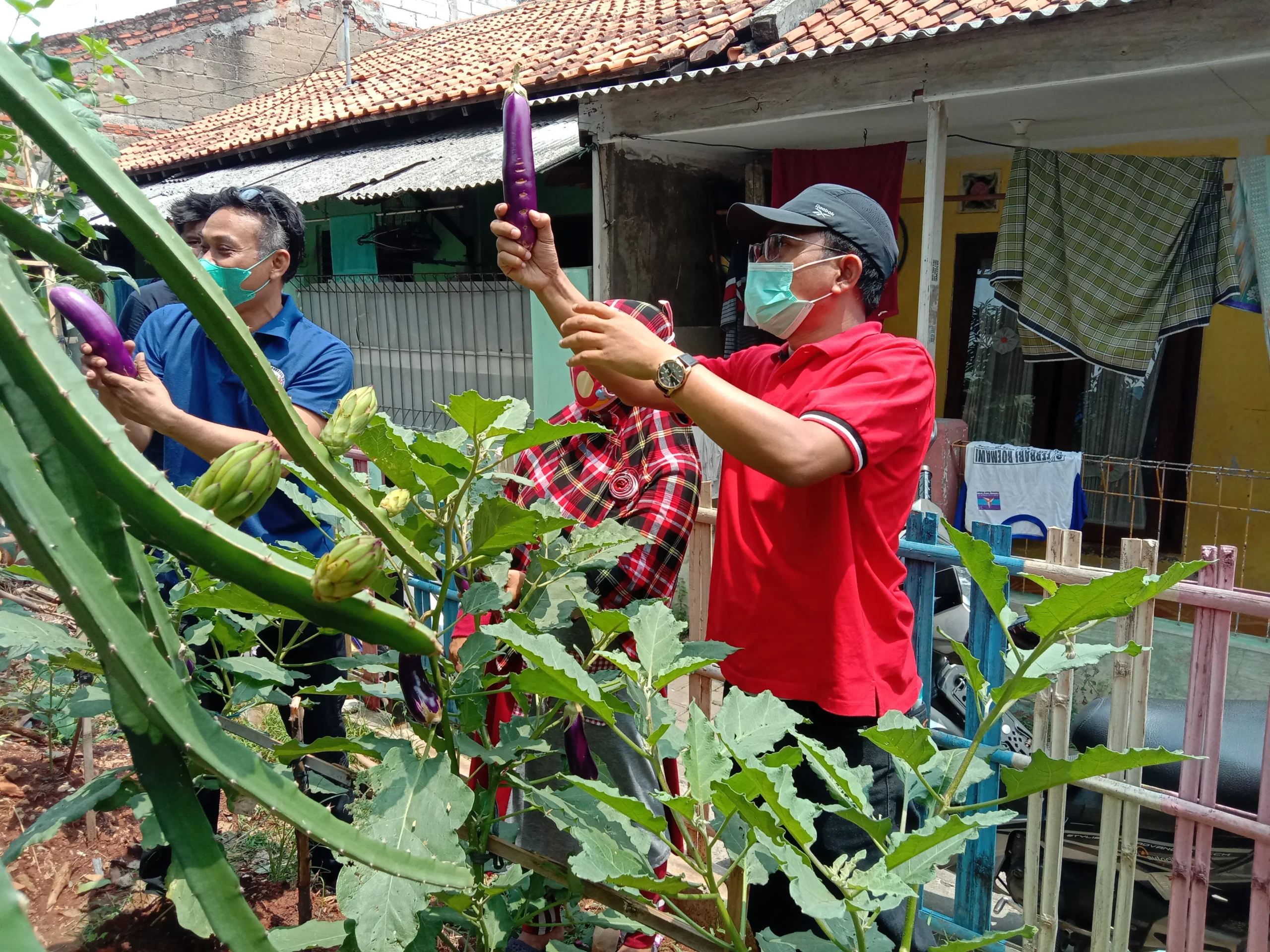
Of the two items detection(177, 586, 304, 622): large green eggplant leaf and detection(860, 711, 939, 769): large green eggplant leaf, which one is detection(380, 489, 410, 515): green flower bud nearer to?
detection(177, 586, 304, 622): large green eggplant leaf

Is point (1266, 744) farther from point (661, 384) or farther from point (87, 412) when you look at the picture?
point (87, 412)

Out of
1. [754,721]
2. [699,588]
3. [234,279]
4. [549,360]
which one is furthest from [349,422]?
[549,360]

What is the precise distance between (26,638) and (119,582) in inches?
25.4

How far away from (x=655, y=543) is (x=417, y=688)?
2.85 ft

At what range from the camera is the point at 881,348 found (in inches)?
69.8

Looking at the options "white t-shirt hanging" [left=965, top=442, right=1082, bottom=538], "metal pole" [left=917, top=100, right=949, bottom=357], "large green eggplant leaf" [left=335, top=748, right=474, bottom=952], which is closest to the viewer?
"large green eggplant leaf" [left=335, top=748, right=474, bottom=952]

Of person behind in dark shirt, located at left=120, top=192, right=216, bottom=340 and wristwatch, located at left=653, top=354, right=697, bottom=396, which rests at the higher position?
person behind in dark shirt, located at left=120, top=192, right=216, bottom=340

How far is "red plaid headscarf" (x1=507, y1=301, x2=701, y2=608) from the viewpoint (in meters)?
2.11

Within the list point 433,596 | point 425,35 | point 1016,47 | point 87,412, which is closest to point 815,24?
point 1016,47

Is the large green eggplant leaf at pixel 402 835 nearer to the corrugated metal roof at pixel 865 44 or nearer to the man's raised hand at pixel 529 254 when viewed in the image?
the man's raised hand at pixel 529 254

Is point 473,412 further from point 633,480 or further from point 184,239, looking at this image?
point 184,239

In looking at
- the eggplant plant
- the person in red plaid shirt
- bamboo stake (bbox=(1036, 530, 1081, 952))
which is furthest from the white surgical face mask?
bamboo stake (bbox=(1036, 530, 1081, 952))

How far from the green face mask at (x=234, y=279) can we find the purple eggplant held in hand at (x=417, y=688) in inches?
Answer: 58.6

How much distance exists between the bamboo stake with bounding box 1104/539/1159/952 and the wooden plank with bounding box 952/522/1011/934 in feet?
0.95
